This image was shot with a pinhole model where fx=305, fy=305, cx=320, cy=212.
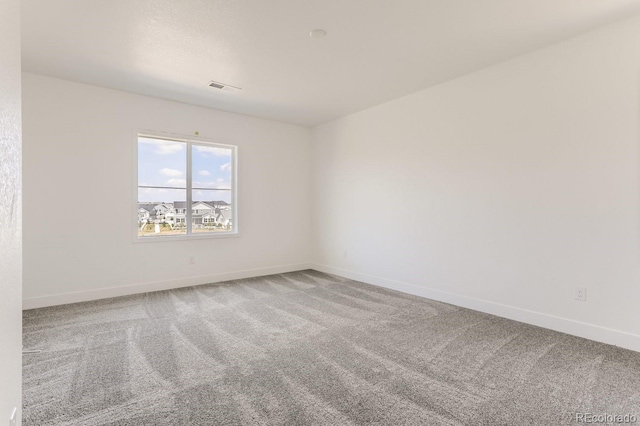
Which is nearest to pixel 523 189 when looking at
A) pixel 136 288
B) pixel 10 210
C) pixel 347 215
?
pixel 347 215

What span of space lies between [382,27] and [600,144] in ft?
7.16

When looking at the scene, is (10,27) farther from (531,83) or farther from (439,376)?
(531,83)

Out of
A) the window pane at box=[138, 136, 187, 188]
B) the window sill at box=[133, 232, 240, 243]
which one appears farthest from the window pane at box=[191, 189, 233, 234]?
the window pane at box=[138, 136, 187, 188]

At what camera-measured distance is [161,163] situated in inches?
177

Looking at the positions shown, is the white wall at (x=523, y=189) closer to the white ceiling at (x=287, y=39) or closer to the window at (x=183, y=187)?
the white ceiling at (x=287, y=39)

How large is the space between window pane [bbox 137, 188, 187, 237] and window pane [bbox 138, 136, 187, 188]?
0.41ft

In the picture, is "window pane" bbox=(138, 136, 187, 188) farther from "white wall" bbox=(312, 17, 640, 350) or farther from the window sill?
"white wall" bbox=(312, 17, 640, 350)

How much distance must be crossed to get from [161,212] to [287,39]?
3.08 meters

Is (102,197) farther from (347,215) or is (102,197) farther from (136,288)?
(347,215)

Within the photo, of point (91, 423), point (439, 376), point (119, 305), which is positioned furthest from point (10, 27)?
point (119, 305)

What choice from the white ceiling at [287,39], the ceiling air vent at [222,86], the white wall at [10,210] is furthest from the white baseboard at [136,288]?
the white wall at [10,210]

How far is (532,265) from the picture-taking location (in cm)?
310

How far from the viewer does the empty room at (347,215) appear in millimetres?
1932

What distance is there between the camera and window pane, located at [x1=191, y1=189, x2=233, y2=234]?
481cm
